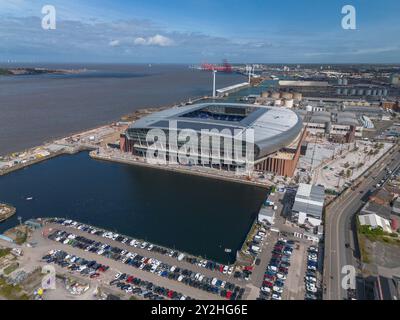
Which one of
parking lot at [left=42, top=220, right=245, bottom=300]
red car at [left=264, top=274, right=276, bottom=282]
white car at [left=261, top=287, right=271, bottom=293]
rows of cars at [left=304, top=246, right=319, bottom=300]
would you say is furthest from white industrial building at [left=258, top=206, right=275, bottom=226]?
white car at [left=261, top=287, right=271, bottom=293]

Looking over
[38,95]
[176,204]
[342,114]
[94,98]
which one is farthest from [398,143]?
[38,95]

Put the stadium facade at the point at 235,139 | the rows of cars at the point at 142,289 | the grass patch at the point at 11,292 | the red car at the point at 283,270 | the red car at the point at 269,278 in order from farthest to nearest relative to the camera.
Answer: the stadium facade at the point at 235,139
the red car at the point at 283,270
the red car at the point at 269,278
the rows of cars at the point at 142,289
the grass patch at the point at 11,292

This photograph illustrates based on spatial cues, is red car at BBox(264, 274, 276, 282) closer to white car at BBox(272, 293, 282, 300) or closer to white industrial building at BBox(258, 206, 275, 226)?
white car at BBox(272, 293, 282, 300)

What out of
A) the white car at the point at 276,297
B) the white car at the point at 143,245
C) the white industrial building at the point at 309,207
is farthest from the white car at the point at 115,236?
the white industrial building at the point at 309,207

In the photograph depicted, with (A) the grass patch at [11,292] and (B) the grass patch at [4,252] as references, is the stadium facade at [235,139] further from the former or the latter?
(A) the grass patch at [11,292]

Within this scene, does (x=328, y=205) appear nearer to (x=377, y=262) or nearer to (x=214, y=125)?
(x=377, y=262)

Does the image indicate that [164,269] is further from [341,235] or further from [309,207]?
[341,235]
